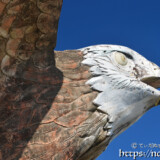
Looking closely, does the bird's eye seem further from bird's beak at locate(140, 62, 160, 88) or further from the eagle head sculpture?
bird's beak at locate(140, 62, 160, 88)

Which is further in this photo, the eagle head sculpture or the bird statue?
the eagle head sculpture

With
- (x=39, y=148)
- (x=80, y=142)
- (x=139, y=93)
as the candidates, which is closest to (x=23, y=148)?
(x=39, y=148)

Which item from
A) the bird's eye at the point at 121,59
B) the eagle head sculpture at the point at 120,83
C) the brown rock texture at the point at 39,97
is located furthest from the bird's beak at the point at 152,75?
the brown rock texture at the point at 39,97


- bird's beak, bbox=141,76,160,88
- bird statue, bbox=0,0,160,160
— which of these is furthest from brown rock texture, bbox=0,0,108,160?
bird's beak, bbox=141,76,160,88

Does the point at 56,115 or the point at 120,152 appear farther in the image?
the point at 120,152

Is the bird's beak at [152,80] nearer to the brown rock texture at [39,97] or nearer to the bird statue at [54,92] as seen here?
the bird statue at [54,92]

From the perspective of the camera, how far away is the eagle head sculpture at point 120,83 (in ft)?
7.98

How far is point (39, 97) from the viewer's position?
7.32ft

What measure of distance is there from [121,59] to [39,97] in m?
0.94

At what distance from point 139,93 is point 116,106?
0.91 ft

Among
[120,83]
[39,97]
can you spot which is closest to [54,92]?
[39,97]

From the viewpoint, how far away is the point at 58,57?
261 cm

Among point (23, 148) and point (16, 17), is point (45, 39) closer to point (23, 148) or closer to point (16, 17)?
point (16, 17)

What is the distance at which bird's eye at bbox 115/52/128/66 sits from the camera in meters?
2.73
